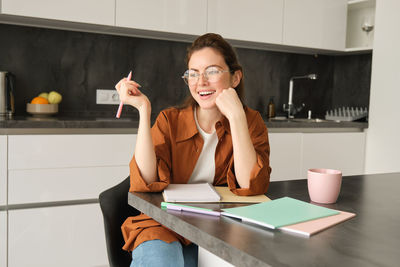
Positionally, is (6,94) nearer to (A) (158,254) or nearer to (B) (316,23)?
(A) (158,254)

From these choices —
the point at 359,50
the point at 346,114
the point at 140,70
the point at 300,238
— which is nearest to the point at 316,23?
the point at 359,50

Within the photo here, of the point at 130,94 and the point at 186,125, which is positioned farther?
the point at 186,125

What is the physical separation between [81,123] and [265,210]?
1608 mm

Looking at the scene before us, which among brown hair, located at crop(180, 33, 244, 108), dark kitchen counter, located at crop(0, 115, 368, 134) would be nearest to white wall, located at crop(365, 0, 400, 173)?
dark kitchen counter, located at crop(0, 115, 368, 134)

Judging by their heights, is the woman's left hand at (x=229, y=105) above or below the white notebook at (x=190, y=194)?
above

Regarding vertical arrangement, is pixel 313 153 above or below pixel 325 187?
below

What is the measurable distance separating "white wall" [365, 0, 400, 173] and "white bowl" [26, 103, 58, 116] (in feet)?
7.75

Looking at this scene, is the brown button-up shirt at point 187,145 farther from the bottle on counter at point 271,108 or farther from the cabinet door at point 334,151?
the bottle on counter at point 271,108

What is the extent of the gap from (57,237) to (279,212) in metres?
1.72

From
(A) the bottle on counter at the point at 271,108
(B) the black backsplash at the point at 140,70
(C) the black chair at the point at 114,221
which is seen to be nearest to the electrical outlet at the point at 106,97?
(B) the black backsplash at the point at 140,70

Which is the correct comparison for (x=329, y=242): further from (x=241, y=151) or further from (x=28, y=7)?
(x=28, y=7)

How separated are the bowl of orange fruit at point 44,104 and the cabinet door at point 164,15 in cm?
61

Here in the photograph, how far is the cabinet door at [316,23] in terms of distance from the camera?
328cm

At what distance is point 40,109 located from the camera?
259cm
